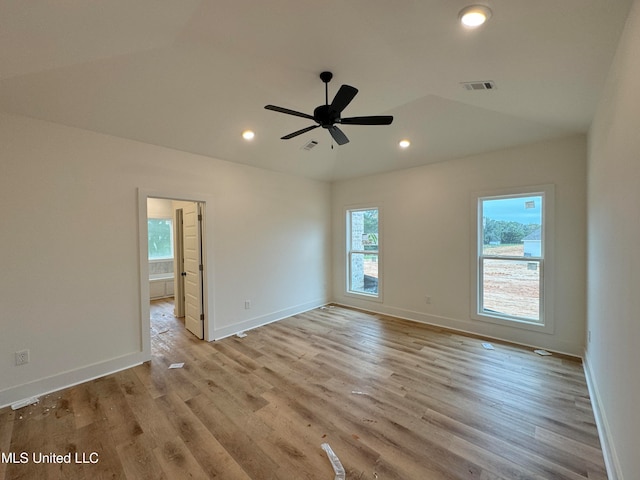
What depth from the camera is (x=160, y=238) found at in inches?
287

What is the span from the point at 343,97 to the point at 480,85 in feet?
4.51

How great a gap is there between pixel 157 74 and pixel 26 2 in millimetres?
877

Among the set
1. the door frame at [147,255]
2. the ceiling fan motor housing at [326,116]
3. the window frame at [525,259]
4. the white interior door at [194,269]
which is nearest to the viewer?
the ceiling fan motor housing at [326,116]

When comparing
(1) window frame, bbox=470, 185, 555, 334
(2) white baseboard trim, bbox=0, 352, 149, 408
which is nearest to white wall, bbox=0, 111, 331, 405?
(2) white baseboard trim, bbox=0, 352, 149, 408

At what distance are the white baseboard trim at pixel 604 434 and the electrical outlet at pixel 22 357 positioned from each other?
4642 mm

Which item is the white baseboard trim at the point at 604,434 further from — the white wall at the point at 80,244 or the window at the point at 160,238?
the window at the point at 160,238

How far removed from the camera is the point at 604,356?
209cm

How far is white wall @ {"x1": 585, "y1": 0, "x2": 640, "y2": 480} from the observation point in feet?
4.47

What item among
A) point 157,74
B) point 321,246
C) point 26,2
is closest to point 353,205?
point 321,246

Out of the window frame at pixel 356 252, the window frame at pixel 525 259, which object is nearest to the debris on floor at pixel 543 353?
the window frame at pixel 525 259

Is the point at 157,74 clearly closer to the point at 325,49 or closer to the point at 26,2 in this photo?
the point at 26,2

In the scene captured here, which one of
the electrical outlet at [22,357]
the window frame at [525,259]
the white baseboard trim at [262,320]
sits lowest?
the white baseboard trim at [262,320]

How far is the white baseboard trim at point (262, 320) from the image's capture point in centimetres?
406

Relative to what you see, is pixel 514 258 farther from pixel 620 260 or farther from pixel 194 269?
pixel 194 269
